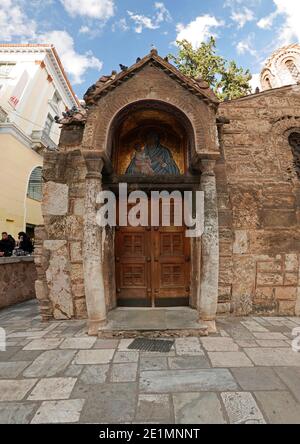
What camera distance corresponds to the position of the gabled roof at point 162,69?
3.99m

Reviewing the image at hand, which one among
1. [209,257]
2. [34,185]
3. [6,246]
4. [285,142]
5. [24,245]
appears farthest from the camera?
[34,185]

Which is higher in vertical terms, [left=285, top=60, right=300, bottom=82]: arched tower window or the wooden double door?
[left=285, top=60, right=300, bottom=82]: arched tower window

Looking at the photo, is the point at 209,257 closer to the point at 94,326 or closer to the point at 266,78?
the point at 94,326

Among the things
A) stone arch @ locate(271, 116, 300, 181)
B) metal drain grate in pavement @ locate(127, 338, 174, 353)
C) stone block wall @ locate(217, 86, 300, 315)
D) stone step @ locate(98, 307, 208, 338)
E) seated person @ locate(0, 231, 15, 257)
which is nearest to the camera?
metal drain grate in pavement @ locate(127, 338, 174, 353)

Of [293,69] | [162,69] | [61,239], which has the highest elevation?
[293,69]

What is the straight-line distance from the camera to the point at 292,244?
15.4 feet

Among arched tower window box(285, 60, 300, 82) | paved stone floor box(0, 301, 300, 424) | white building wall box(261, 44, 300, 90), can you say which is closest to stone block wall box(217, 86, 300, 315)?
paved stone floor box(0, 301, 300, 424)

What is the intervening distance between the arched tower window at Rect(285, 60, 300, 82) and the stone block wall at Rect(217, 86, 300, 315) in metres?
9.39

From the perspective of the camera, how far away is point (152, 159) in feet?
16.9

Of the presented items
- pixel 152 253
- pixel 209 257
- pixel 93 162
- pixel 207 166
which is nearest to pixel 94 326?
pixel 152 253

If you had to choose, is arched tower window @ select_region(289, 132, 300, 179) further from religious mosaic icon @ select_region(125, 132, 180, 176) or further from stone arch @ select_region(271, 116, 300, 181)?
religious mosaic icon @ select_region(125, 132, 180, 176)

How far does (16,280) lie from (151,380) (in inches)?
204

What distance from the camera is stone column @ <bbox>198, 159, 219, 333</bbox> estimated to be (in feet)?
12.4
